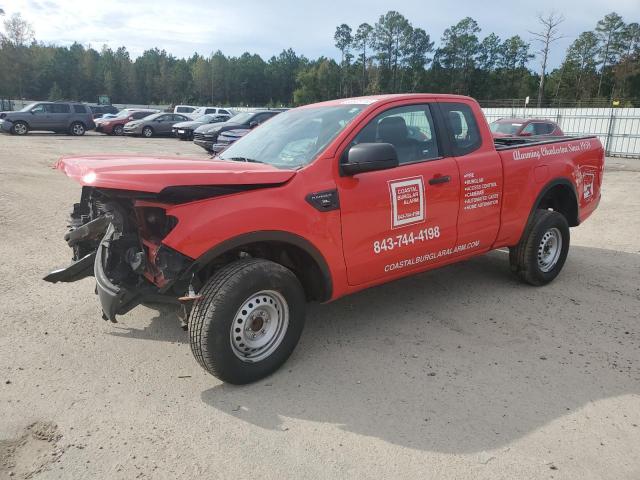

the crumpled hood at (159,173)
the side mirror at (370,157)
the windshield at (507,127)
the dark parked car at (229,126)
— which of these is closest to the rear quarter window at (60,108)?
the dark parked car at (229,126)

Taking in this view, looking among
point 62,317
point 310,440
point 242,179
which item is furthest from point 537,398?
point 62,317

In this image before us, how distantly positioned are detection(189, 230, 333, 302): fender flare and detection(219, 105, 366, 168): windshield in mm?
593

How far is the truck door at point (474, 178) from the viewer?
437cm

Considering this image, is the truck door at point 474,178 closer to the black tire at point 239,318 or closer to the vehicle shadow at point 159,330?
the black tire at point 239,318

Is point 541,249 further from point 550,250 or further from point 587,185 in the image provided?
point 587,185

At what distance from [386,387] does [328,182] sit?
4.83 feet

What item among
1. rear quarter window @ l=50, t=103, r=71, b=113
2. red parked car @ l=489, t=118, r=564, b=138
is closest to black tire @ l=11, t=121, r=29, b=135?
rear quarter window @ l=50, t=103, r=71, b=113

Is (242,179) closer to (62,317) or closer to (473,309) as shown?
Answer: (62,317)

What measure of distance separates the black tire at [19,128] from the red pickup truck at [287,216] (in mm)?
25710

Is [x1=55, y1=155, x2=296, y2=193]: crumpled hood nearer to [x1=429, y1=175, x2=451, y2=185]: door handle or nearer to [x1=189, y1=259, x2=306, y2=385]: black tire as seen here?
[x1=189, y1=259, x2=306, y2=385]: black tire

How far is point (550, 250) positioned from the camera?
5.43 meters

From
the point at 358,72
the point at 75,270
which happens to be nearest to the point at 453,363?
the point at 75,270

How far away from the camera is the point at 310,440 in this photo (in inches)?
110

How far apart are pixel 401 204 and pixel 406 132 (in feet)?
2.27
